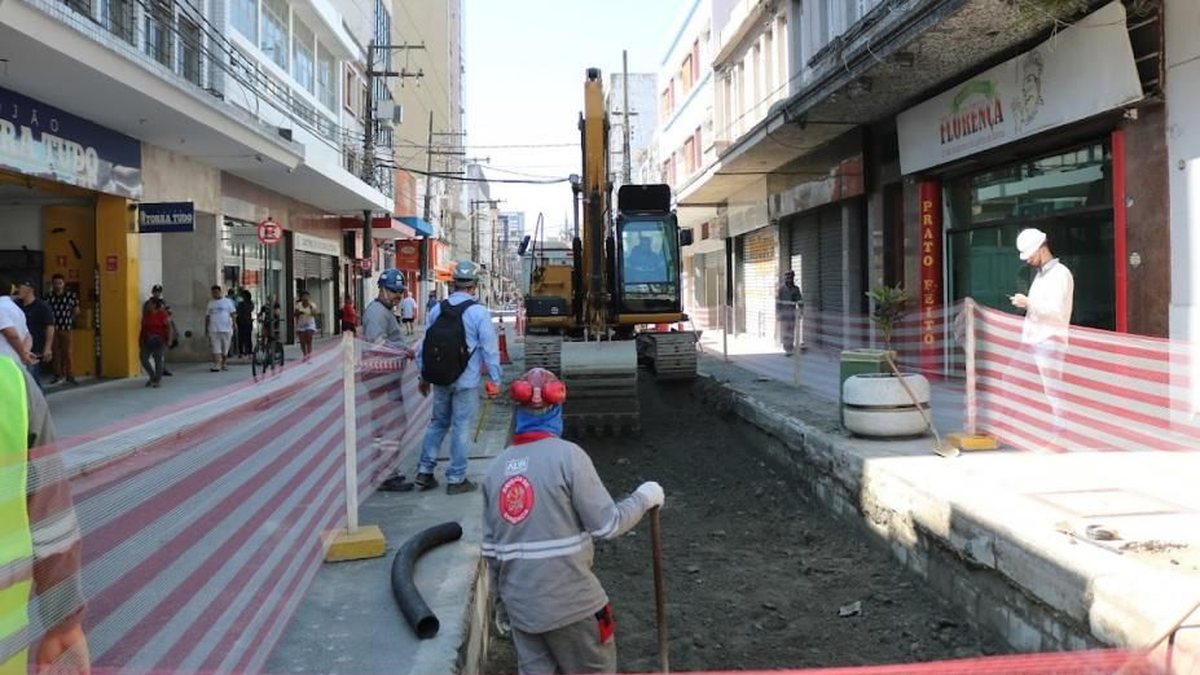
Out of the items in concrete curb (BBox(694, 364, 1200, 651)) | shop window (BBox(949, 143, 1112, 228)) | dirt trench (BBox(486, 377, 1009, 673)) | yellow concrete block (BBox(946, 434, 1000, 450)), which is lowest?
dirt trench (BBox(486, 377, 1009, 673))

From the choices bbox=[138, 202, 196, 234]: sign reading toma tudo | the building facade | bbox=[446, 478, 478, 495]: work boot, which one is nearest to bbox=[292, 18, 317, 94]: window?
bbox=[138, 202, 196, 234]: sign reading toma tudo

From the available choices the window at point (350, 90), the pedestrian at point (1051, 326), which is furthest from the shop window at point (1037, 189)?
the window at point (350, 90)

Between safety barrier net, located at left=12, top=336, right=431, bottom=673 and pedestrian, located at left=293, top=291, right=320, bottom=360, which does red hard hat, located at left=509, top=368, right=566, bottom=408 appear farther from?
pedestrian, located at left=293, top=291, right=320, bottom=360

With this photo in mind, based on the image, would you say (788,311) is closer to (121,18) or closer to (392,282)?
(392,282)

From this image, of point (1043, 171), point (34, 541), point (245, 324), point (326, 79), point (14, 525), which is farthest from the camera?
point (326, 79)

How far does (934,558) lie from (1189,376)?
243cm

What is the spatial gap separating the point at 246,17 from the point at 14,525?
2264cm

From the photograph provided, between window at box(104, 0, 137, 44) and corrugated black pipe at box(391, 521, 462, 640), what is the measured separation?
13.4m

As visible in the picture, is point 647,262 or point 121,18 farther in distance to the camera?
point 121,18

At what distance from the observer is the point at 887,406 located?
7.79m

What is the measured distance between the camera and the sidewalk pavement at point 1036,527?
3977 mm

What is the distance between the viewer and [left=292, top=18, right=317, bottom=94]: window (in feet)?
87.5

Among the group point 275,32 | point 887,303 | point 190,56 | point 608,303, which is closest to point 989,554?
point 887,303

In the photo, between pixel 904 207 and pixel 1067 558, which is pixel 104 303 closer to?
pixel 904 207
